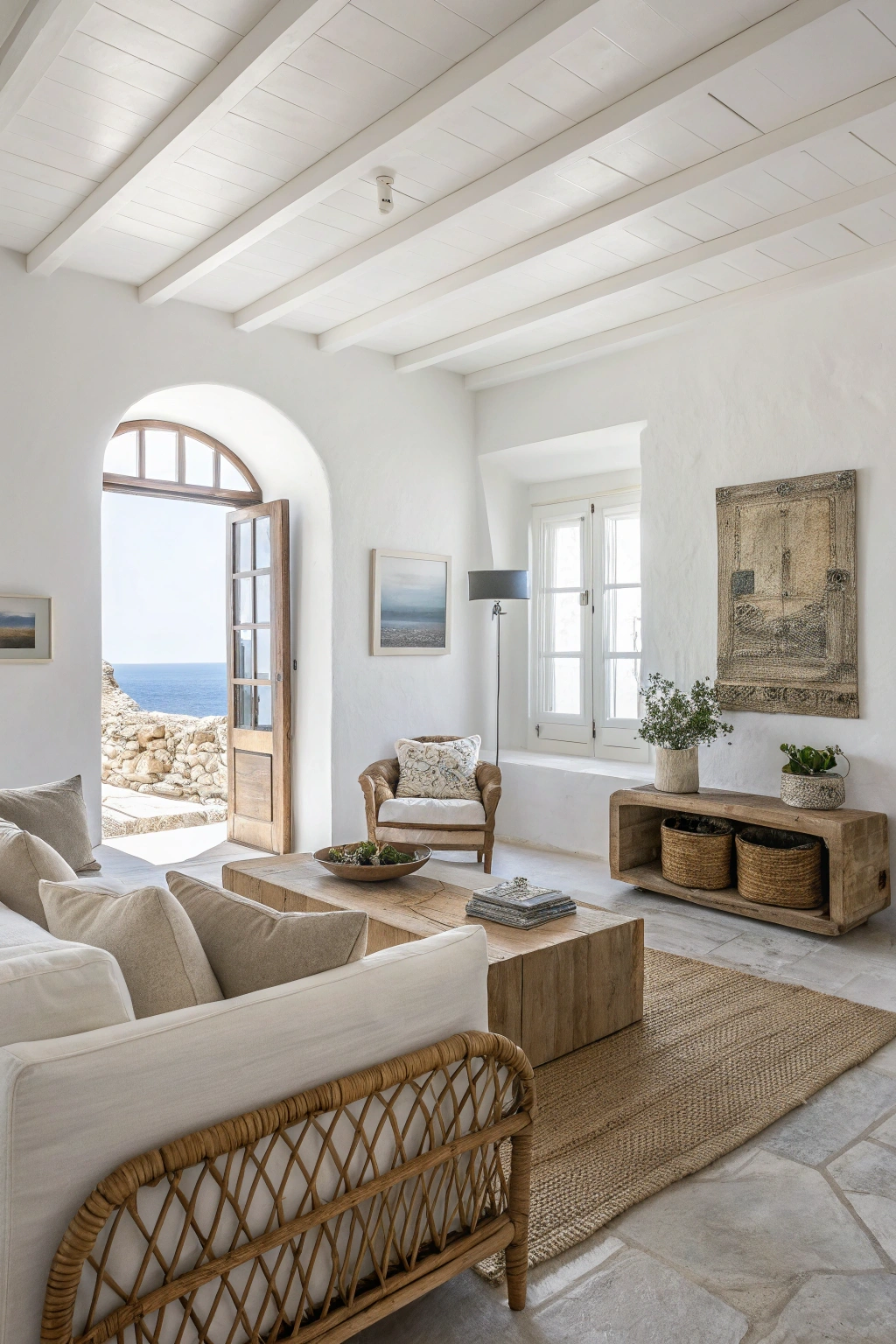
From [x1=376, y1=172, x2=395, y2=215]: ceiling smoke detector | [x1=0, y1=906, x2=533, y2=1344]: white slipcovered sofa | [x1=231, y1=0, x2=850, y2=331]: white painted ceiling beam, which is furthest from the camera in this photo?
[x1=376, y1=172, x2=395, y2=215]: ceiling smoke detector

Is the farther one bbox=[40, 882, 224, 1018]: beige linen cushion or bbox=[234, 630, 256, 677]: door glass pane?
bbox=[234, 630, 256, 677]: door glass pane

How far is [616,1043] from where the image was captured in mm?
2951

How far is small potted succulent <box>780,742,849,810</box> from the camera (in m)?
4.17

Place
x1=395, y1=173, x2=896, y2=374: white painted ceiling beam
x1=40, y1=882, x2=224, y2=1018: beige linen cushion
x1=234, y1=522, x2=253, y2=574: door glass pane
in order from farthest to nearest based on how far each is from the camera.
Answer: x1=234, y1=522, x2=253, y2=574: door glass pane → x1=395, y1=173, x2=896, y2=374: white painted ceiling beam → x1=40, y1=882, x2=224, y2=1018: beige linen cushion

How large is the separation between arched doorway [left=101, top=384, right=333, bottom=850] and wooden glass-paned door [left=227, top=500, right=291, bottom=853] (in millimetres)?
104

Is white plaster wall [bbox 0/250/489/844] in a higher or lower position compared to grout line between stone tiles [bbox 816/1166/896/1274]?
higher

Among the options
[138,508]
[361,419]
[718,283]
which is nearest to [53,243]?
Answer: [361,419]

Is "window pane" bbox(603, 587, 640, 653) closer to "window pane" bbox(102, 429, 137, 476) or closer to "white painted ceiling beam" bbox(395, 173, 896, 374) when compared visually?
"white painted ceiling beam" bbox(395, 173, 896, 374)

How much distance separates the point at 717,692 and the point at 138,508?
61.9 feet

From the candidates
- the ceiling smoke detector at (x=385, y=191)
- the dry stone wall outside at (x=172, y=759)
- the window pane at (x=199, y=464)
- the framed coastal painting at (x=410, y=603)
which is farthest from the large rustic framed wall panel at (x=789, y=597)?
the dry stone wall outside at (x=172, y=759)

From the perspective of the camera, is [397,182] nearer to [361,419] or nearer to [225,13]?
[225,13]

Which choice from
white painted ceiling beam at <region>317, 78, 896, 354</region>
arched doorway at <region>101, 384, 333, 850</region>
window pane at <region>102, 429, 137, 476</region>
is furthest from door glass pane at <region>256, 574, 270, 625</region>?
white painted ceiling beam at <region>317, 78, 896, 354</region>

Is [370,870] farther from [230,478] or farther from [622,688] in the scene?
[230,478]

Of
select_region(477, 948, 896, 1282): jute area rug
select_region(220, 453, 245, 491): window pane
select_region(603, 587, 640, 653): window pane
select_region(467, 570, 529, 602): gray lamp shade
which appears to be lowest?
select_region(477, 948, 896, 1282): jute area rug
